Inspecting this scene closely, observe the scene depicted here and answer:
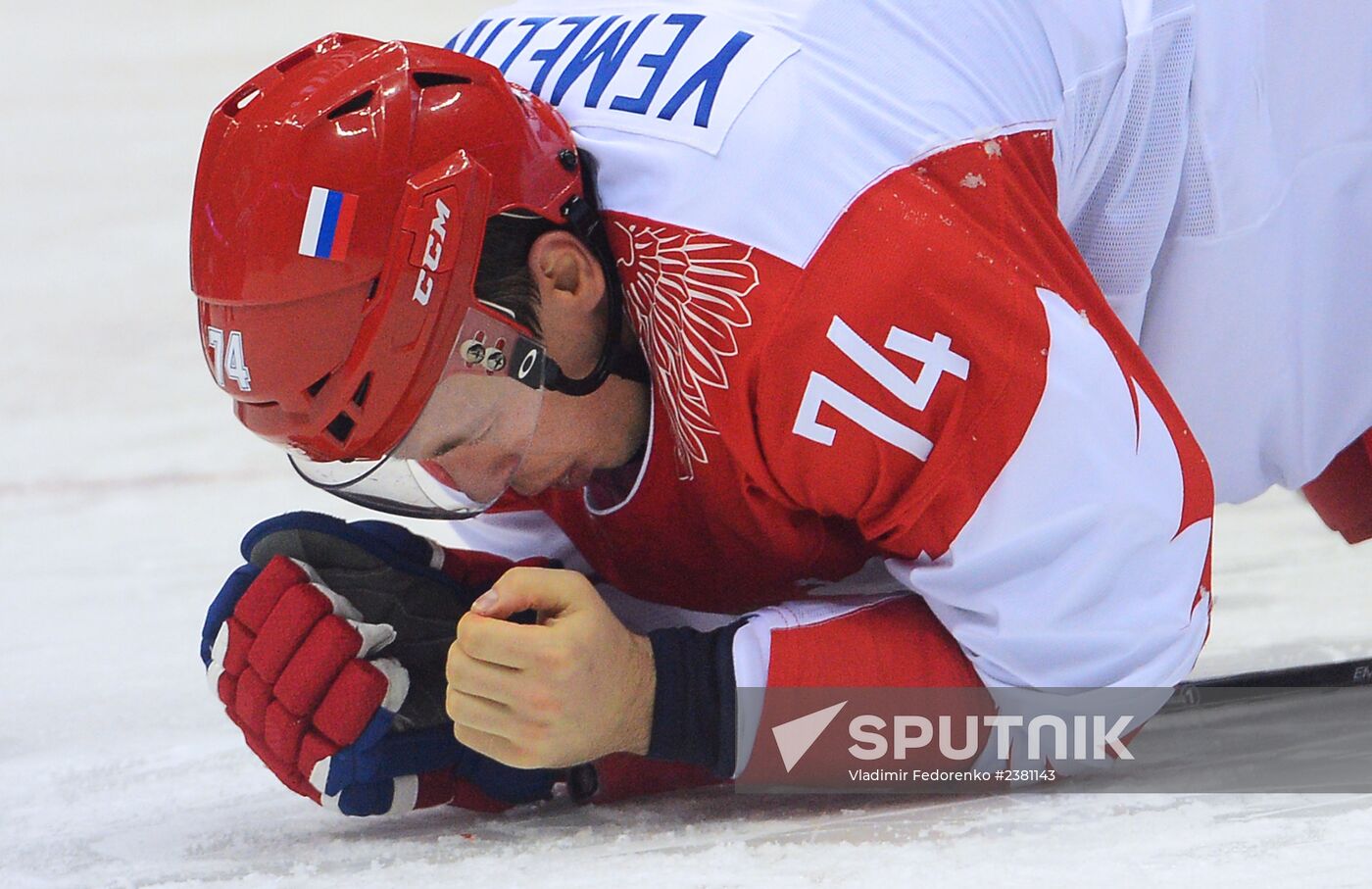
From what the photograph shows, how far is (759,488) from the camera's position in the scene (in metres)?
1.41

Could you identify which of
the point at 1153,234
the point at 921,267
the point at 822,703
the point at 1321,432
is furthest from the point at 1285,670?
the point at 921,267

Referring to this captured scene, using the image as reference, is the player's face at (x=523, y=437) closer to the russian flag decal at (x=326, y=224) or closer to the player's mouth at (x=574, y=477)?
the player's mouth at (x=574, y=477)

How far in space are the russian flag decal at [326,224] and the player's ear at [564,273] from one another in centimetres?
18

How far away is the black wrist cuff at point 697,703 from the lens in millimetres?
1394

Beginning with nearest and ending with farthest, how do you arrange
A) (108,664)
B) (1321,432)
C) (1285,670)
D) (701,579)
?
1. (701,579)
2. (1321,432)
3. (1285,670)
4. (108,664)

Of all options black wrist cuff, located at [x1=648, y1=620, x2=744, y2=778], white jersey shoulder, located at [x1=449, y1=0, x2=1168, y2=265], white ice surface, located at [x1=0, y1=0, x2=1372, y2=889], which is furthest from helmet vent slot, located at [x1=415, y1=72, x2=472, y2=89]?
white ice surface, located at [x1=0, y1=0, x2=1372, y2=889]

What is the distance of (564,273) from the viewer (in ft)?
4.64

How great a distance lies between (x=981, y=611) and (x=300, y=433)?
1.92 ft

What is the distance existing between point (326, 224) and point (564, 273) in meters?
0.23

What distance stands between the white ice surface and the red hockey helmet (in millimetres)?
377

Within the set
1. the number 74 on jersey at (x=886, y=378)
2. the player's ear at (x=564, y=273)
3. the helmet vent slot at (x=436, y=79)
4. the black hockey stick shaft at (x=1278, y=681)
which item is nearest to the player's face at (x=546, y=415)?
the player's ear at (x=564, y=273)

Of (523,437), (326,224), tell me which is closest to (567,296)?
(523,437)

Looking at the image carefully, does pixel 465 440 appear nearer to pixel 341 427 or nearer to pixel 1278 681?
pixel 341 427

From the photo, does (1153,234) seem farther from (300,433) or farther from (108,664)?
(108,664)
